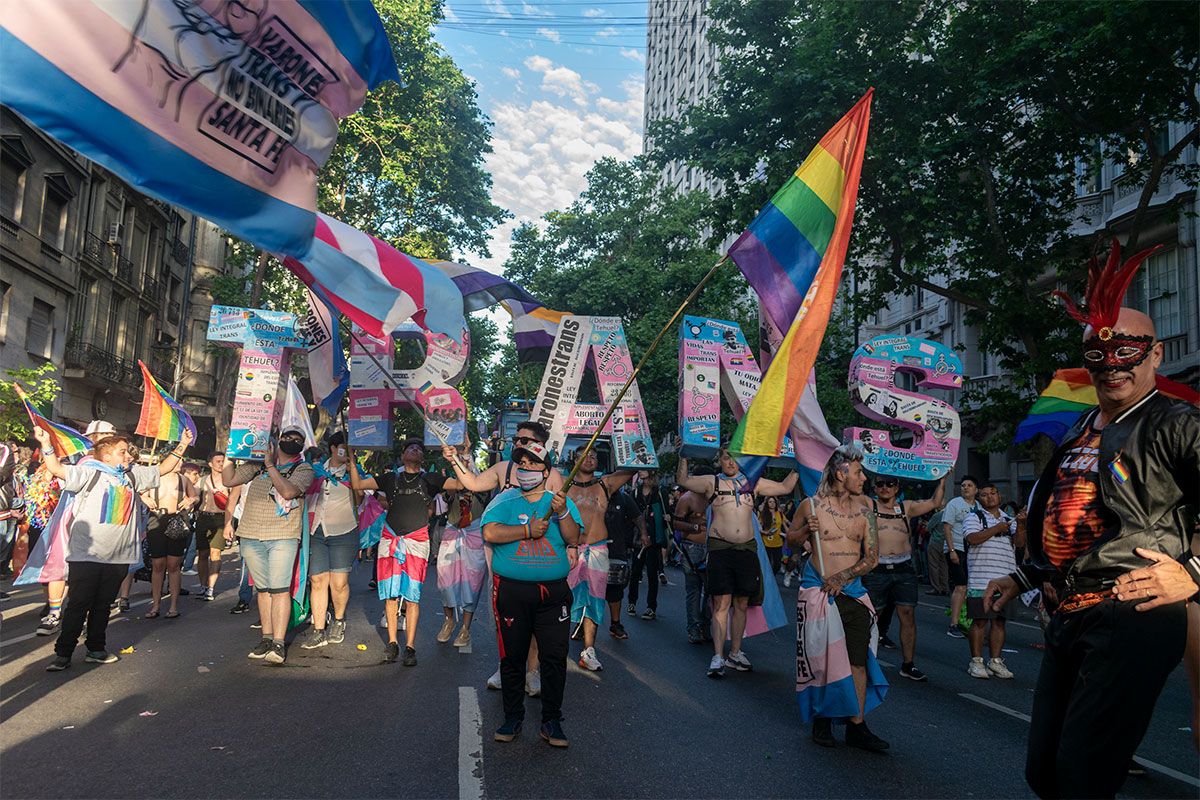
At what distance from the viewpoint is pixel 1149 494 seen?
2.89 metres

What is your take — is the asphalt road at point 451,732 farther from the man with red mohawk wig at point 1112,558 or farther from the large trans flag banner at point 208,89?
the large trans flag banner at point 208,89

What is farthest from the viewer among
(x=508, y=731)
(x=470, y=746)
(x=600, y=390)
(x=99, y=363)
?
(x=99, y=363)

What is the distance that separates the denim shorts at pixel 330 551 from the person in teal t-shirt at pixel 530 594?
10.9 ft

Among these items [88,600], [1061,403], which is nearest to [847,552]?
[1061,403]

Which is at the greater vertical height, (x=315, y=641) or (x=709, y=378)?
(x=709, y=378)

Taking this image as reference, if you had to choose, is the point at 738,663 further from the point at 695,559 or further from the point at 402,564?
the point at 402,564

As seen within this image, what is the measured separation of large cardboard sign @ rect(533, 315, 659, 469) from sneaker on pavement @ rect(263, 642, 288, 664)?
3.60 meters

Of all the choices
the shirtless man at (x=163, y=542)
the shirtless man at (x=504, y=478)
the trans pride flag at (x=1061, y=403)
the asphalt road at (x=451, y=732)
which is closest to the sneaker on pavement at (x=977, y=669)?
the asphalt road at (x=451, y=732)

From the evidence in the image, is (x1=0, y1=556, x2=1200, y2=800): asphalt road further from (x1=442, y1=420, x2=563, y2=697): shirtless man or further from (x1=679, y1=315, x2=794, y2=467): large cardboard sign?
(x1=679, y1=315, x2=794, y2=467): large cardboard sign

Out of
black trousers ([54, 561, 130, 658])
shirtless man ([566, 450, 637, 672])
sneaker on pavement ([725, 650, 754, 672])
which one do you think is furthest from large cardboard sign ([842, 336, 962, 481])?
black trousers ([54, 561, 130, 658])

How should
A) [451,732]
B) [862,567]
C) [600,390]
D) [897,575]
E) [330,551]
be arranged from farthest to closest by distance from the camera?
1. [600,390]
2. [330,551]
3. [897,575]
4. [862,567]
5. [451,732]

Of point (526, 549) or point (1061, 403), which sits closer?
point (526, 549)

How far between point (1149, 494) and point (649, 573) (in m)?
9.75

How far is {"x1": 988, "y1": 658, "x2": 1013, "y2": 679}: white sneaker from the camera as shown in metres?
8.16
